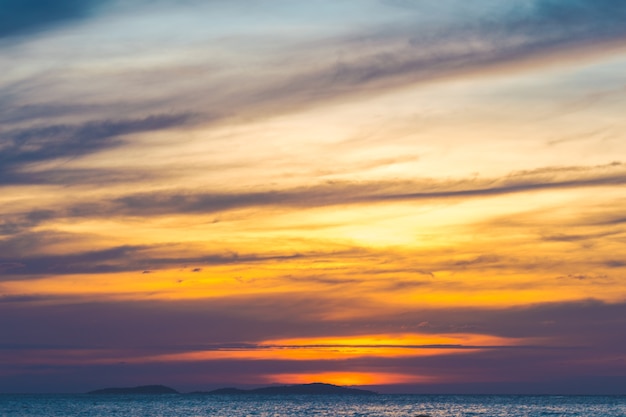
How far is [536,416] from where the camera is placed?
601 ft

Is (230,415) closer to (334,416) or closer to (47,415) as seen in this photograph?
(334,416)

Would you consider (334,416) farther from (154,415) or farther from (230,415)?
(154,415)

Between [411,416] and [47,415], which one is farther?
[47,415]

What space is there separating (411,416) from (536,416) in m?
26.6

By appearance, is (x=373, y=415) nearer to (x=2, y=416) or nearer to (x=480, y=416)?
(x=480, y=416)

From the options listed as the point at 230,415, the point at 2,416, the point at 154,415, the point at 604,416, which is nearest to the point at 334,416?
the point at 230,415

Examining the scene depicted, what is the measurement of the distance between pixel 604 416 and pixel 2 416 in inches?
4820

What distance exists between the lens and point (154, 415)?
184 meters

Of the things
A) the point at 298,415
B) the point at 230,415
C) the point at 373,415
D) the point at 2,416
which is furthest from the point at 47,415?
the point at 373,415

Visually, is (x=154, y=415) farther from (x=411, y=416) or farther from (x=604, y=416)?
(x=604, y=416)

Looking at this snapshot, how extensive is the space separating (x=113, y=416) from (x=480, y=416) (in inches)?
2890

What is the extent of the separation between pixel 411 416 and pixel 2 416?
272ft

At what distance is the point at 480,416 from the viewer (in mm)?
183000

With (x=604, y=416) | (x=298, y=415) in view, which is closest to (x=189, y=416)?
(x=298, y=415)
